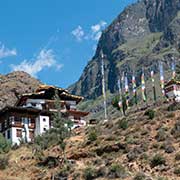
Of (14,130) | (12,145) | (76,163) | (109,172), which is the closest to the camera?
(109,172)

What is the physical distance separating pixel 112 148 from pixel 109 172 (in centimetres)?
829

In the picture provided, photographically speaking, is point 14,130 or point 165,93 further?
point 165,93

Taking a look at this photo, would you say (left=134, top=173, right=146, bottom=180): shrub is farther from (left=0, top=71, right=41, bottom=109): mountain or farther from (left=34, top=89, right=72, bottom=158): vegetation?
(left=0, top=71, right=41, bottom=109): mountain

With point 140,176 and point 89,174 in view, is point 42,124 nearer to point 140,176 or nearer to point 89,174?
point 89,174

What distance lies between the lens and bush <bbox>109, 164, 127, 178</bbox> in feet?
182

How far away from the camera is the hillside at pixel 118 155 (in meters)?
56.5

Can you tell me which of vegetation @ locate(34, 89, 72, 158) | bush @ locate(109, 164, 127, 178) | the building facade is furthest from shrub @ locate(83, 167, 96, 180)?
the building facade

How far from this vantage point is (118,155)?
62.7 meters

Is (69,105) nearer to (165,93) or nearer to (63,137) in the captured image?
(165,93)

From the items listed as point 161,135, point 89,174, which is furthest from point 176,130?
point 89,174

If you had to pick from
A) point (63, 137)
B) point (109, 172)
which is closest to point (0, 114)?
point (63, 137)

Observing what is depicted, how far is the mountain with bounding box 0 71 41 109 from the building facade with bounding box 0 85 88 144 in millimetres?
26132

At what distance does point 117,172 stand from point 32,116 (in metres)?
41.9

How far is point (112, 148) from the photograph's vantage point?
6462 centimetres
